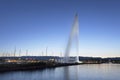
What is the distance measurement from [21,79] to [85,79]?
8450 millimetres

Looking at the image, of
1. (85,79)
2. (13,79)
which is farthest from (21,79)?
(85,79)

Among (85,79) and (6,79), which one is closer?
(6,79)

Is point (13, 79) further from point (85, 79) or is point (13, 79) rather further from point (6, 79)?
point (85, 79)

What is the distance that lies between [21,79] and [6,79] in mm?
1921

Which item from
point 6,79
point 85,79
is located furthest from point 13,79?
point 85,79

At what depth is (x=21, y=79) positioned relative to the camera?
27625 mm

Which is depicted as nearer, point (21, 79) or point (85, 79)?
point (21, 79)

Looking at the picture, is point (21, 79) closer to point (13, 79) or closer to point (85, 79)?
point (13, 79)

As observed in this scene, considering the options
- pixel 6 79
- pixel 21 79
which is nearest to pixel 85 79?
pixel 21 79

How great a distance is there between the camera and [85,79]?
29.8 m

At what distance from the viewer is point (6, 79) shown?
1046 inches

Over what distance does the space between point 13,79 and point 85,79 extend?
9436 millimetres

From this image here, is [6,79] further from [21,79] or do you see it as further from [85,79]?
[85,79]

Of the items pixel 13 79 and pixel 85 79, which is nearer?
pixel 13 79
